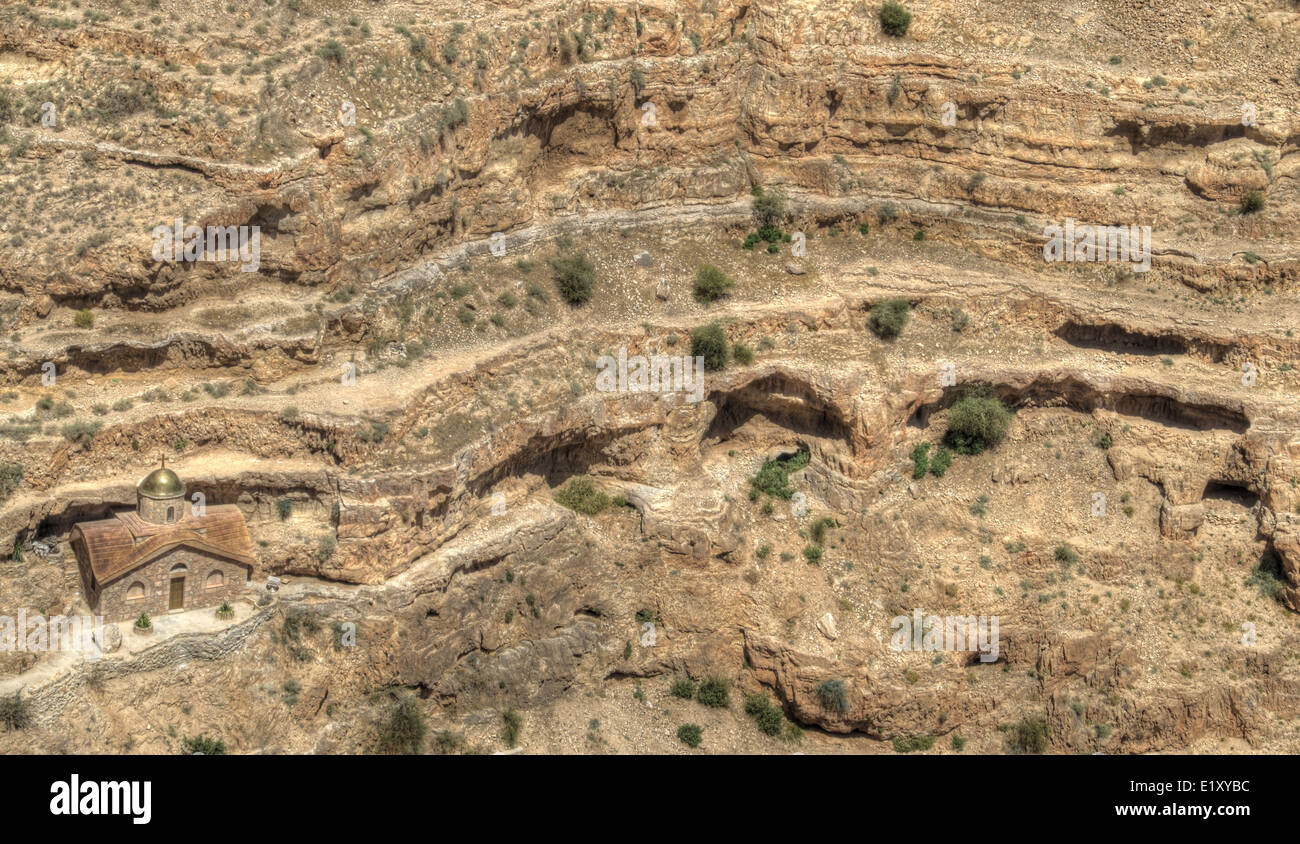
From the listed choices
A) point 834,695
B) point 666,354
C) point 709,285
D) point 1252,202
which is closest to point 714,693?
point 834,695

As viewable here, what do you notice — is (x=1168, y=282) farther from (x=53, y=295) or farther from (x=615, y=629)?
(x=53, y=295)

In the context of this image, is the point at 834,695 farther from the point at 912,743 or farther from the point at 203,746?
the point at 203,746

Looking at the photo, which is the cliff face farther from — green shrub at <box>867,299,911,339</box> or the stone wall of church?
the stone wall of church

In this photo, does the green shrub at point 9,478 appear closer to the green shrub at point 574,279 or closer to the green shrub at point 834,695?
the green shrub at point 574,279

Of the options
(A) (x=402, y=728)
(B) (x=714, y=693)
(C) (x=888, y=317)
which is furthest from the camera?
(C) (x=888, y=317)

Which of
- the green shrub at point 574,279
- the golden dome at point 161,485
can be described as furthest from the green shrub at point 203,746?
the green shrub at point 574,279

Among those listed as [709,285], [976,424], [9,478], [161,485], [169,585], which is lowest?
[169,585]

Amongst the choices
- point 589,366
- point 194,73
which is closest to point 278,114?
point 194,73
